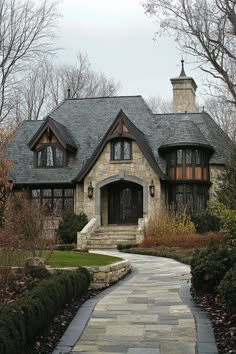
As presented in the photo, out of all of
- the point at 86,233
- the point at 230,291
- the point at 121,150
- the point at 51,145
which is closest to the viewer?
the point at 230,291

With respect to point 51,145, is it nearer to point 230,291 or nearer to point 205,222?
point 205,222

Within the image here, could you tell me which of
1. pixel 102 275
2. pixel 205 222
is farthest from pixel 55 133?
pixel 102 275

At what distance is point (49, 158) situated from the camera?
30.8m

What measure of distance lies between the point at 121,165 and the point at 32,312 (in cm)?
2263

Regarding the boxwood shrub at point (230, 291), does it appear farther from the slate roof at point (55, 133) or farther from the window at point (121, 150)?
the slate roof at point (55, 133)

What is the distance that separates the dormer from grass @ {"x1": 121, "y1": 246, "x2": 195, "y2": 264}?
905cm

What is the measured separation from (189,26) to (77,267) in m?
10.4

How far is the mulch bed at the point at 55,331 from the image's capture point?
6.63 meters

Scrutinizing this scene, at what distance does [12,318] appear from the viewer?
581 centimetres

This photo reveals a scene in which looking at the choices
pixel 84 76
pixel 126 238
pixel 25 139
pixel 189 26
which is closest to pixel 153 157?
pixel 126 238

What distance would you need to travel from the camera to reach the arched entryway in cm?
2988

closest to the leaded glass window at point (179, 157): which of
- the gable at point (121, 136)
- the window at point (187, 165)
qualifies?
the window at point (187, 165)

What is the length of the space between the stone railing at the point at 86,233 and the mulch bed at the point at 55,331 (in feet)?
52.0

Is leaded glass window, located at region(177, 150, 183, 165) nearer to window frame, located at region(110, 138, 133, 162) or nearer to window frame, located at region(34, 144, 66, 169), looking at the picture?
window frame, located at region(110, 138, 133, 162)
